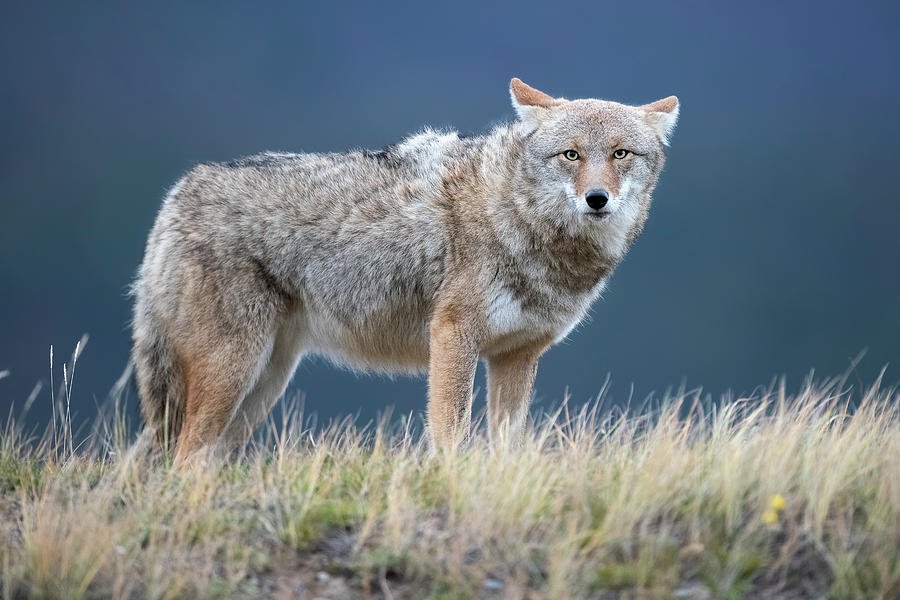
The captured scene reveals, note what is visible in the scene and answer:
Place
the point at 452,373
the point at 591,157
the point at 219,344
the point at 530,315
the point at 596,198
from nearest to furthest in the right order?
1. the point at 596,198
2. the point at 591,157
3. the point at 452,373
4. the point at 530,315
5. the point at 219,344

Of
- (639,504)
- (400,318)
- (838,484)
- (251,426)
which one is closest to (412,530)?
(639,504)

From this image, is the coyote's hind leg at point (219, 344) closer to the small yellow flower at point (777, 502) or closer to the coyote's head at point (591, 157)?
the coyote's head at point (591, 157)

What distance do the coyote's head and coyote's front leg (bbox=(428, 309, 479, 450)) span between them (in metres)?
0.82

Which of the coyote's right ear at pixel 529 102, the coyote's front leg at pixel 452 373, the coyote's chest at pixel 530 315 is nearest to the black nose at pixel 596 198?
the coyote's chest at pixel 530 315

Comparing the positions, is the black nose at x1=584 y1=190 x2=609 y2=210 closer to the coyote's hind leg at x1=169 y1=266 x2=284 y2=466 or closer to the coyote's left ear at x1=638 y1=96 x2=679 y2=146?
the coyote's left ear at x1=638 y1=96 x2=679 y2=146

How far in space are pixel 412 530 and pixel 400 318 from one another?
2276 millimetres

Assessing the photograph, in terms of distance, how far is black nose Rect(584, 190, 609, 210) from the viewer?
199 inches

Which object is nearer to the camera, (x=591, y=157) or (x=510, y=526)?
(x=510, y=526)

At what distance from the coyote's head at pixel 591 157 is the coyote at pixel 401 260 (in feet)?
0.04

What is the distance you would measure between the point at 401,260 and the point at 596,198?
131 cm

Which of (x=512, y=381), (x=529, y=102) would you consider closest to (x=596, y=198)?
(x=529, y=102)

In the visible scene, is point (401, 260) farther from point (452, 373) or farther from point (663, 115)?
point (663, 115)

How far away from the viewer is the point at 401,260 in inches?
225

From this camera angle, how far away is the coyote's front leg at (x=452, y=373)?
541 cm
